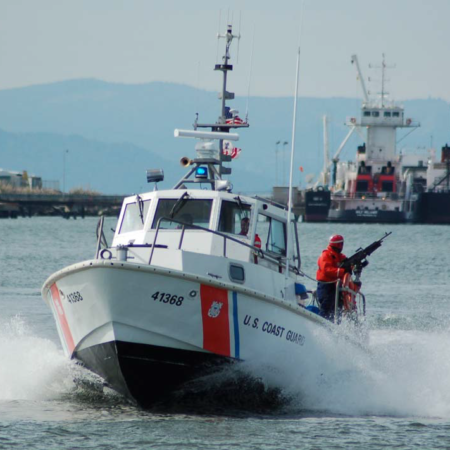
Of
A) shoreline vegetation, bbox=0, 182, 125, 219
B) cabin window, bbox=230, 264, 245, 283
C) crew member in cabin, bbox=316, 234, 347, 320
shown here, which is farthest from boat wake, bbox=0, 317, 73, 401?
shoreline vegetation, bbox=0, 182, 125, 219

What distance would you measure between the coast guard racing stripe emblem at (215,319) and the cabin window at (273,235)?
7.83 feet

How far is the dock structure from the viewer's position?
125 m

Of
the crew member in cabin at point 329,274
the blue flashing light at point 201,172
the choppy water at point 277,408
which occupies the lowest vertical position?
the choppy water at point 277,408

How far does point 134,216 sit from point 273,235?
2.13 meters

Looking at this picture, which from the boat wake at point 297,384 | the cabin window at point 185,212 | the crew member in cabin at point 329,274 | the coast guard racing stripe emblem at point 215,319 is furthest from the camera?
the crew member in cabin at point 329,274

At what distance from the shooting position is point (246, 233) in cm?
1516

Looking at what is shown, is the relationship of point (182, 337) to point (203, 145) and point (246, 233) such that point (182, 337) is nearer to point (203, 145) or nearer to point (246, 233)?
point (246, 233)

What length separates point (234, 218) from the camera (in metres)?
15.2

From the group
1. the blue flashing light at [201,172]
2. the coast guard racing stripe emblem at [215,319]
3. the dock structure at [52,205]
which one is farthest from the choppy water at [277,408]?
the dock structure at [52,205]

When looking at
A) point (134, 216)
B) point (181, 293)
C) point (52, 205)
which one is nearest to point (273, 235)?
point (134, 216)

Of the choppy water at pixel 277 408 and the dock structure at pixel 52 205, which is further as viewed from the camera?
the dock structure at pixel 52 205

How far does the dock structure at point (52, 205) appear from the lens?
12475cm

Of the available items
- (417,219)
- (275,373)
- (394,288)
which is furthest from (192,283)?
(417,219)

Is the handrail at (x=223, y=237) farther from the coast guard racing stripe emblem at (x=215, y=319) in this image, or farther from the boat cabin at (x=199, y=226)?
the coast guard racing stripe emblem at (x=215, y=319)
